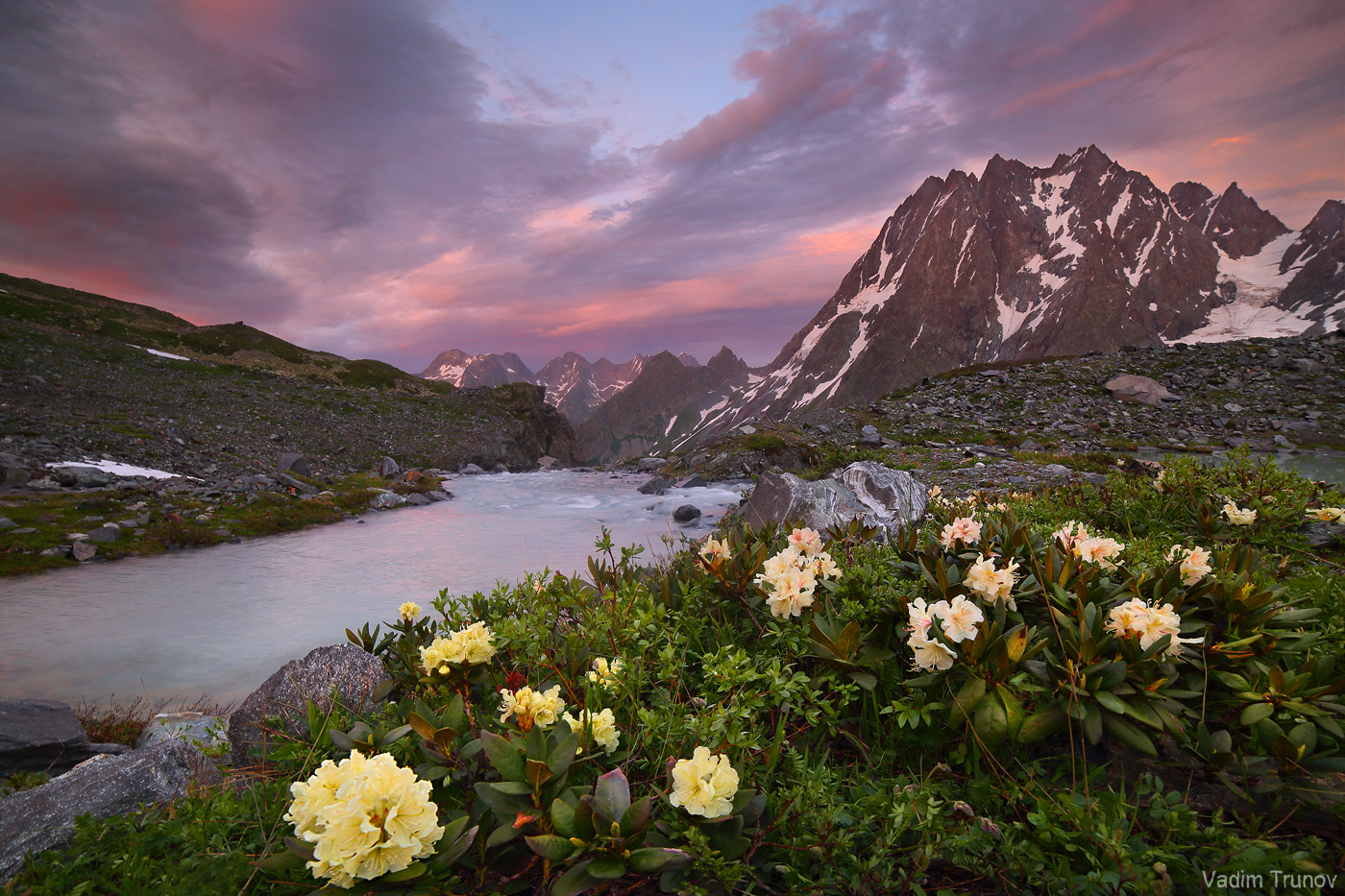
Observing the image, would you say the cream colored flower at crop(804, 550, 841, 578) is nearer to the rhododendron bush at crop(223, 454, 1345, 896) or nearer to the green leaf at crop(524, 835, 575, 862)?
the rhododendron bush at crop(223, 454, 1345, 896)

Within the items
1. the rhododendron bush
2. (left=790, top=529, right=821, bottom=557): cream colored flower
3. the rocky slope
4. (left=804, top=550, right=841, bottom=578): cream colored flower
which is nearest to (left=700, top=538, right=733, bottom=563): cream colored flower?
the rhododendron bush

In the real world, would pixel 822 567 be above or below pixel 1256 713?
above

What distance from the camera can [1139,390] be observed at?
21094mm

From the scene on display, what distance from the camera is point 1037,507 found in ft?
21.1

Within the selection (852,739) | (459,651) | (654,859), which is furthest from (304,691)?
(852,739)

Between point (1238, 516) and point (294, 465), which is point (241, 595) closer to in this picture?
point (294, 465)

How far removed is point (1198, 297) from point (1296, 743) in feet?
918

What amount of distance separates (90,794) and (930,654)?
185 inches

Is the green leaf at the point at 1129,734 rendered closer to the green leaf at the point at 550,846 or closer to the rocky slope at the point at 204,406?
the green leaf at the point at 550,846

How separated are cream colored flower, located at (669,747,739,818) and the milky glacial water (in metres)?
3.01

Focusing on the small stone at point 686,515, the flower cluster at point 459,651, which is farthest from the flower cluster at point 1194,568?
the small stone at point 686,515

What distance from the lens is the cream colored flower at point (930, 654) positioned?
2520 millimetres

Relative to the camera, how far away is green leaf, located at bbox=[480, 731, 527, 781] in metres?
2.03

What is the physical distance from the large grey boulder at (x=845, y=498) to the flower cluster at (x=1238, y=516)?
117 inches
